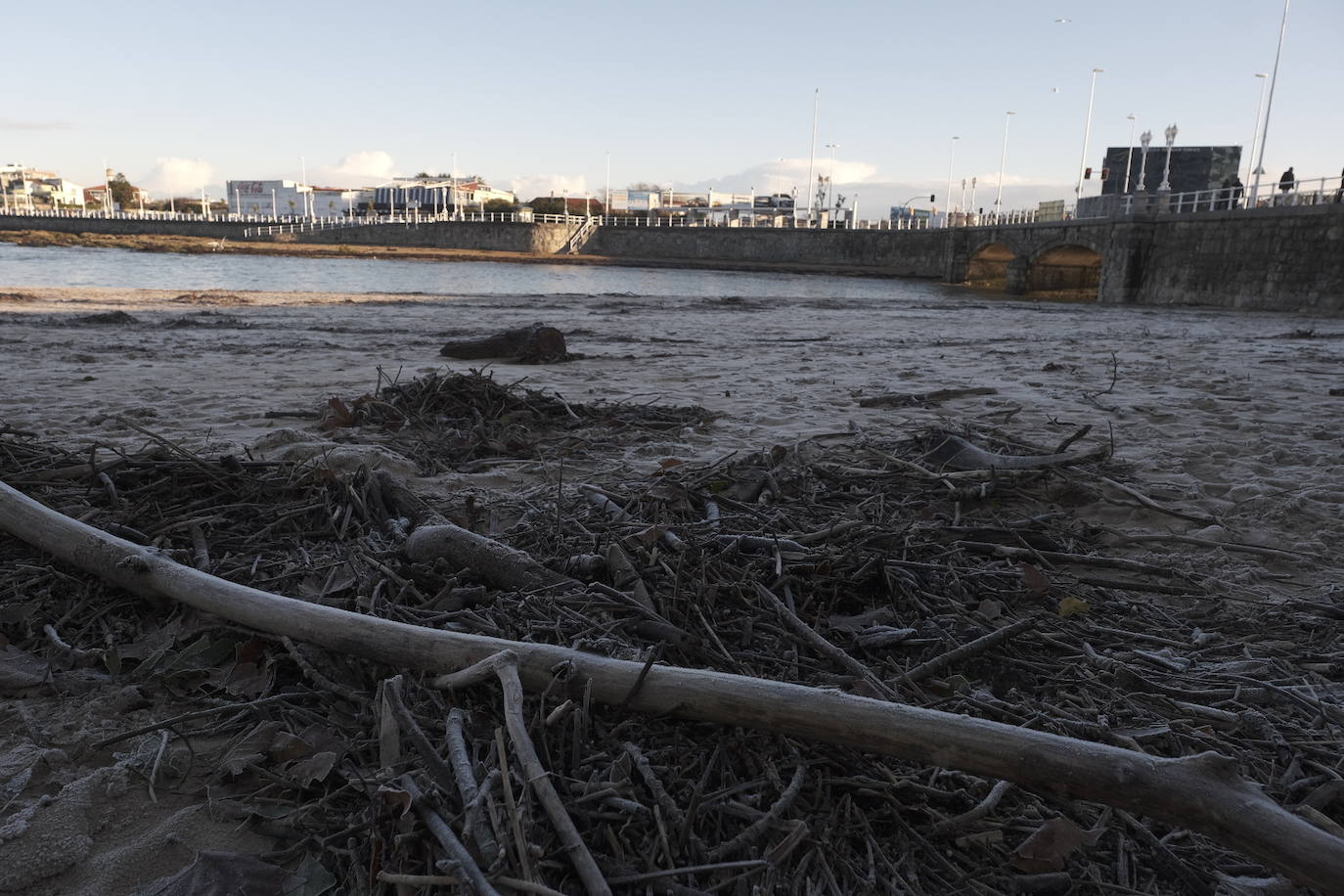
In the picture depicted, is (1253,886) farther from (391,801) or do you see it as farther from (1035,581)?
(391,801)

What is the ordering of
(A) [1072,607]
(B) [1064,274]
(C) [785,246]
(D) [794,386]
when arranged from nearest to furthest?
(A) [1072,607] → (D) [794,386] → (B) [1064,274] → (C) [785,246]

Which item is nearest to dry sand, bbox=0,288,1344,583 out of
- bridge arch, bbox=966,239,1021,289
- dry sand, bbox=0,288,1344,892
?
dry sand, bbox=0,288,1344,892

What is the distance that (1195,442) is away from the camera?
18.0ft

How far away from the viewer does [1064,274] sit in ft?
141

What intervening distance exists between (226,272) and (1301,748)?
141 ft

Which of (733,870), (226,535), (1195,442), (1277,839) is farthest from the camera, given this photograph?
(1195,442)

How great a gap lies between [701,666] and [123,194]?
6918 inches

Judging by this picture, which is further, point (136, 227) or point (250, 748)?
point (136, 227)

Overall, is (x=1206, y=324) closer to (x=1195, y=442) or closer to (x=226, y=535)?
(x=1195, y=442)

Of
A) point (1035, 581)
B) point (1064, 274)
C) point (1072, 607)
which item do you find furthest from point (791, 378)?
point (1064, 274)

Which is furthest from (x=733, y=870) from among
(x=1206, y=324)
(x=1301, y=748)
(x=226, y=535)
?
(x=1206, y=324)

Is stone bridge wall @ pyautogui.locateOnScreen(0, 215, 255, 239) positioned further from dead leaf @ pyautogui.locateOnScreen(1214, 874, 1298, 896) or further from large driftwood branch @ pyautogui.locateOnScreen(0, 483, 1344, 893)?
dead leaf @ pyautogui.locateOnScreen(1214, 874, 1298, 896)

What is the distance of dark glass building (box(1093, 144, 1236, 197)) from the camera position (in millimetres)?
67312

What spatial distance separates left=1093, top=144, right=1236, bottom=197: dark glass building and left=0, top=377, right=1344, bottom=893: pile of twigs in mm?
74852
